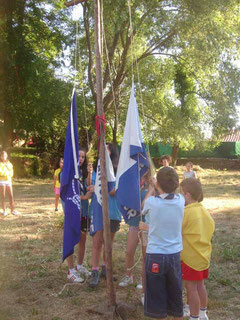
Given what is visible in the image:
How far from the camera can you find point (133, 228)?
4.25m

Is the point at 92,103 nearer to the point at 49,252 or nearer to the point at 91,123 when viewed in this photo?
the point at 91,123

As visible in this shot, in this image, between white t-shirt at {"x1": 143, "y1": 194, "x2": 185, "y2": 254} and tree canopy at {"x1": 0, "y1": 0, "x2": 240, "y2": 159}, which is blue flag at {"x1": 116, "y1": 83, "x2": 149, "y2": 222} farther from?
tree canopy at {"x1": 0, "y1": 0, "x2": 240, "y2": 159}

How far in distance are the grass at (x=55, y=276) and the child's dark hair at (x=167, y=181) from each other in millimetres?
1452

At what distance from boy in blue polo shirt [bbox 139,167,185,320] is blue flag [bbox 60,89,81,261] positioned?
1.52 meters

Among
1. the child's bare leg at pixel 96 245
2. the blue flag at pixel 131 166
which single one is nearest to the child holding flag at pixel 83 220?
the child's bare leg at pixel 96 245

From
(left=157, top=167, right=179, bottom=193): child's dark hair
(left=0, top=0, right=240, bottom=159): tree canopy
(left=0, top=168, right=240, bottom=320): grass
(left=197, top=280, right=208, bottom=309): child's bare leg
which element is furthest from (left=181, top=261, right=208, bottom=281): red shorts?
(left=0, top=0, right=240, bottom=159): tree canopy

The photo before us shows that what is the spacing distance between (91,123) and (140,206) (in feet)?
52.8

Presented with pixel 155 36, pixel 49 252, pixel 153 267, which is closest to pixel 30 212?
pixel 49 252

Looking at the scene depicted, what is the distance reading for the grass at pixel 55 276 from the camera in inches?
150

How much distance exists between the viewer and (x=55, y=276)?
4816 mm

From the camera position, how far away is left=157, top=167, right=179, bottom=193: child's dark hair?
3.03m

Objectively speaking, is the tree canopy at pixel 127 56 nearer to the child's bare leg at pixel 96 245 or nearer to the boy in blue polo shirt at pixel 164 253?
the child's bare leg at pixel 96 245

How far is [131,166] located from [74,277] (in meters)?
1.66

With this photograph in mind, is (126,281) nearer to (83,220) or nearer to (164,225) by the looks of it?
(83,220)
